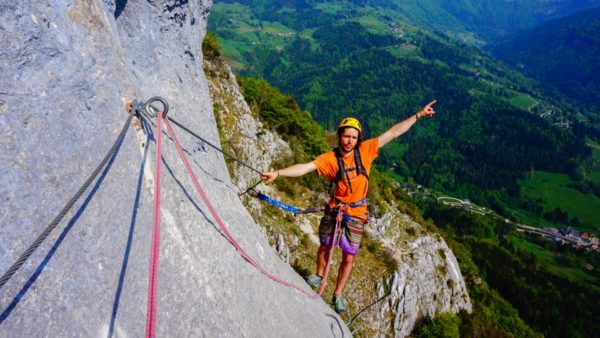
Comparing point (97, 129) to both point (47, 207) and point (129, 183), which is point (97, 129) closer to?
point (129, 183)

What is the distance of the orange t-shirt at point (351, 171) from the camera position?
22.1 feet

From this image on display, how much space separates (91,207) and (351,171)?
4391 millimetres

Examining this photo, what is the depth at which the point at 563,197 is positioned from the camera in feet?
566

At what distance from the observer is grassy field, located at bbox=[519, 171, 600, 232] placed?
525 feet

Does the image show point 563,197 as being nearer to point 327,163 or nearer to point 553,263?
point 553,263

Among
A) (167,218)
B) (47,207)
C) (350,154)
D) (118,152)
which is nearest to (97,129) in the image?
(118,152)

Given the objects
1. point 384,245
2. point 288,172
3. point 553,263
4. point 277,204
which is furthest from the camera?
point 553,263

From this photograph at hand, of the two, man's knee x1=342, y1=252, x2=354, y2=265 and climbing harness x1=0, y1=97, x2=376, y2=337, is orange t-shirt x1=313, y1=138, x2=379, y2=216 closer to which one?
climbing harness x1=0, y1=97, x2=376, y2=337

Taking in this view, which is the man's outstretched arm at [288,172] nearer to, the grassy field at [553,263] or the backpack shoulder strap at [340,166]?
the backpack shoulder strap at [340,166]

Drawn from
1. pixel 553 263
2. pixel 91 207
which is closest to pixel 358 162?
pixel 91 207

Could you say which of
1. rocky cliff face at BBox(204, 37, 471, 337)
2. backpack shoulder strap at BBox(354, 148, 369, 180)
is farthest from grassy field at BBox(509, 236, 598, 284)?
backpack shoulder strap at BBox(354, 148, 369, 180)

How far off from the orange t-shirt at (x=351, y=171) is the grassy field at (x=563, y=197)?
7460 inches

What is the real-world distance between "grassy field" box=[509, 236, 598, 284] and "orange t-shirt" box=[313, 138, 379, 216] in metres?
133

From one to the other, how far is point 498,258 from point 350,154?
10103 centimetres
